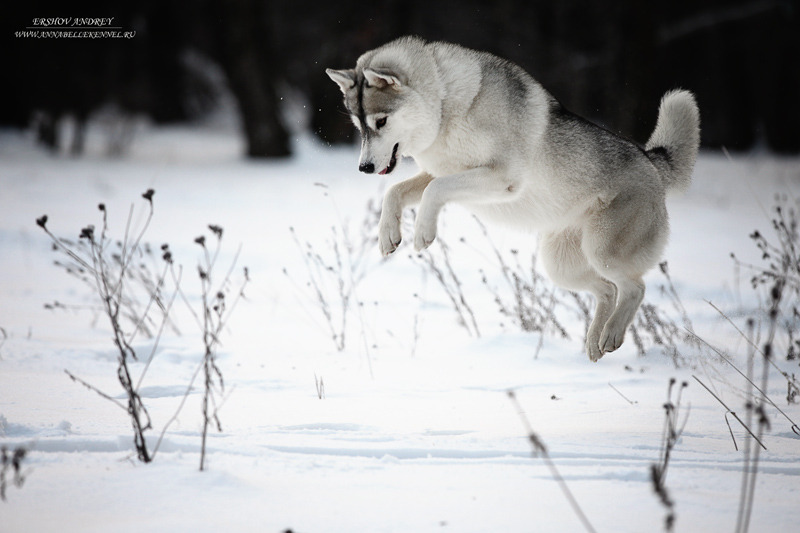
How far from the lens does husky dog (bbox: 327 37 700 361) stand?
344 cm

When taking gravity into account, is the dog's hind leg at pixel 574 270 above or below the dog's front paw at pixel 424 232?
below

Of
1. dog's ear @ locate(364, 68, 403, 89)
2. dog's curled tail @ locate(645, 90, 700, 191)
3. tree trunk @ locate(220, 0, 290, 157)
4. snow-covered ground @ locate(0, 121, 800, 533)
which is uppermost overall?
tree trunk @ locate(220, 0, 290, 157)

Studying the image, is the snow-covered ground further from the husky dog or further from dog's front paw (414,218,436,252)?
dog's front paw (414,218,436,252)

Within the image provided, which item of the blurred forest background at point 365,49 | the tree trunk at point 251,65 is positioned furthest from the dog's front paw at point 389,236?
the tree trunk at point 251,65

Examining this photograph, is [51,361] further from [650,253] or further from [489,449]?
[650,253]

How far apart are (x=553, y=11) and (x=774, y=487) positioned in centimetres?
1667

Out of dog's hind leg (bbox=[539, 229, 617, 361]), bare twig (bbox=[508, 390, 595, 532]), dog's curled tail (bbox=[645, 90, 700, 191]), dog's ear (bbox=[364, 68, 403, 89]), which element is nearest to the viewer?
bare twig (bbox=[508, 390, 595, 532])

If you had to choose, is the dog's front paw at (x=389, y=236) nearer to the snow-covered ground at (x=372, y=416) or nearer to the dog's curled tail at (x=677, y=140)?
the snow-covered ground at (x=372, y=416)

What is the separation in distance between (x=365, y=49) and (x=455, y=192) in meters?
10.6

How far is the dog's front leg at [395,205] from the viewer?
3406 mm

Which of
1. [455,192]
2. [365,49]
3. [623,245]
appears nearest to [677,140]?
[623,245]

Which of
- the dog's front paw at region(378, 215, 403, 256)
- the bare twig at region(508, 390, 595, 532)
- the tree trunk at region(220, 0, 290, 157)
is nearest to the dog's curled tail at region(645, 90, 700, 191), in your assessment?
the dog's front paw at region(378, 215, 403, 256)

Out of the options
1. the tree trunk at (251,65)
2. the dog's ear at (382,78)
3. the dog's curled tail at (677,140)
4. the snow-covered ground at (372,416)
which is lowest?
the snow-covered ground at (372,416)

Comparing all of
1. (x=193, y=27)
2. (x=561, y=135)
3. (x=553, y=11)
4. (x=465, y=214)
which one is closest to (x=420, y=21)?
(x=553, y=11)
